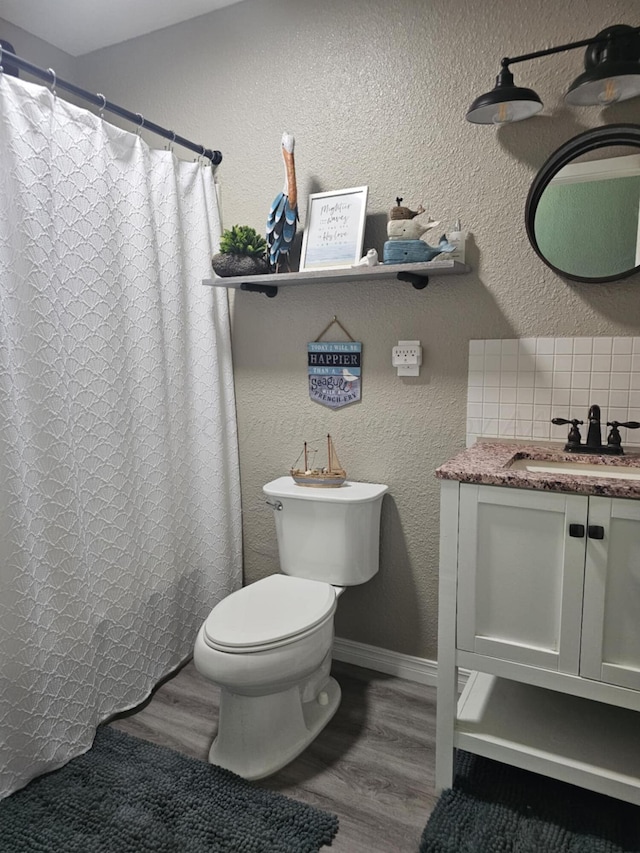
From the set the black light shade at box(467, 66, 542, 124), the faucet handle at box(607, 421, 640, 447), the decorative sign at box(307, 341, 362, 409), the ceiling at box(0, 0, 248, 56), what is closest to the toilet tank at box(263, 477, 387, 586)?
the decorative sign at box(307, 341, 362, 409)

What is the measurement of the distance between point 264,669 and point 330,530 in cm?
57

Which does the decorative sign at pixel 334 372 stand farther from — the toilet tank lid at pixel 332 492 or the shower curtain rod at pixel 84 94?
the shower curtain rod at pixel 84 94

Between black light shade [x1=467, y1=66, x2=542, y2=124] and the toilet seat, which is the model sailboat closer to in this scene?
the toilet seat

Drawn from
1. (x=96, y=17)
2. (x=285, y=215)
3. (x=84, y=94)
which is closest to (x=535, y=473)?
(x=285, y=215)

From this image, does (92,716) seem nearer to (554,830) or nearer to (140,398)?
(140,398)

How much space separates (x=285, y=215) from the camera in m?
2.10

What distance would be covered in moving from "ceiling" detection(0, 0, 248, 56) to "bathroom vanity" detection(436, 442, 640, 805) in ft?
6.61

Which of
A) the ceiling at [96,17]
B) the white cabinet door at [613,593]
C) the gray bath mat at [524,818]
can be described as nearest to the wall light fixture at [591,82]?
the white cabinet door at [613,593]

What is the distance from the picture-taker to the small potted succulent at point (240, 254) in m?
2.12

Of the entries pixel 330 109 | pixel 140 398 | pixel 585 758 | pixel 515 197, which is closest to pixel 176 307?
pixel 140 398

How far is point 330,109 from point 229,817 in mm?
2248

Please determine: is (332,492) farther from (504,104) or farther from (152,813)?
(504,104)

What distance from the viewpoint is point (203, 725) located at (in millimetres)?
1937

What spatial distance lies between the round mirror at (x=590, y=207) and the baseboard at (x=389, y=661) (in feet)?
4.71
